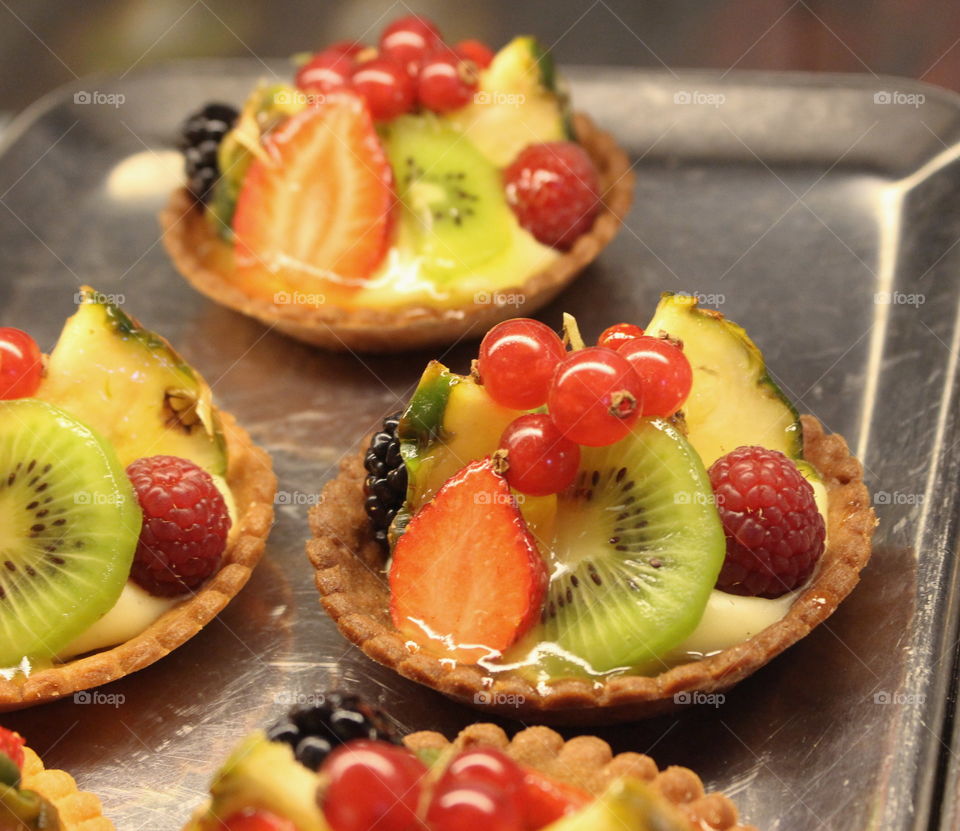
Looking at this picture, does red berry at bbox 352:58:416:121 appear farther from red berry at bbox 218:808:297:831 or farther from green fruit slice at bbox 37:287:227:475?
red berry at bbox 218:808:297:831

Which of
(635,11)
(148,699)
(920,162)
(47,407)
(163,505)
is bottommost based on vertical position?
(148,699)

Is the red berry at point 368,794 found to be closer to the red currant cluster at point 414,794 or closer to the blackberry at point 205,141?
the red currant cluster at point 414,794

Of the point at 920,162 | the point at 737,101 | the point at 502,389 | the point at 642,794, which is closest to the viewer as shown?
the point at 642,794

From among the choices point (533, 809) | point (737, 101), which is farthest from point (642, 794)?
point (737, 101)

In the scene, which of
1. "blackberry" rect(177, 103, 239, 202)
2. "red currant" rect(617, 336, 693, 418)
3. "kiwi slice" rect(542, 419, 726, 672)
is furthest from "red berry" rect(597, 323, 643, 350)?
"blackberry" rect(177, 103, 239, 202)

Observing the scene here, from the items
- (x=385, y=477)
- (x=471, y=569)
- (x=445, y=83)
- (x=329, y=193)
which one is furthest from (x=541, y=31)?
(x=471, y=569)

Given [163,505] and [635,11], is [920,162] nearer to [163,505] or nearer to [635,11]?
[635,11]
